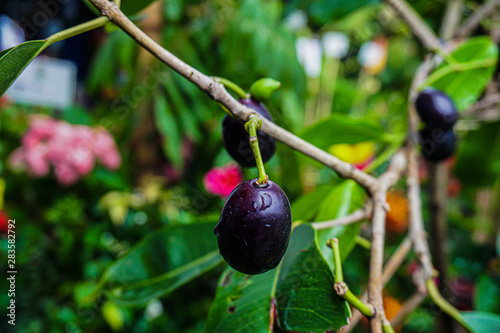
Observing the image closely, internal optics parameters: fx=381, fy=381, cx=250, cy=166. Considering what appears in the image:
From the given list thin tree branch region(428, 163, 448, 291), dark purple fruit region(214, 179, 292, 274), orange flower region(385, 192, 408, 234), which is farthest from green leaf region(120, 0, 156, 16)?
orange flower region(385, 192, 408, 234)

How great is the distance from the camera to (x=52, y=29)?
12.7ft

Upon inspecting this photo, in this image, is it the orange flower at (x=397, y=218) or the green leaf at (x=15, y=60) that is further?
the orange flower at (x=397, y=218)

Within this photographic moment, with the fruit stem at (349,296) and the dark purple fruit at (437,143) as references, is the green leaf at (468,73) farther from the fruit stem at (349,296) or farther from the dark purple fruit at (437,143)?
the fruit stem at (349,296)

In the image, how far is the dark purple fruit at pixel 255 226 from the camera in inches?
10.7

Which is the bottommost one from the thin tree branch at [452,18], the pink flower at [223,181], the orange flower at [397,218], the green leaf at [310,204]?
the orange flower at [397,218]

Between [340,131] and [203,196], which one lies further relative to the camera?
[203,196]

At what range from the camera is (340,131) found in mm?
628

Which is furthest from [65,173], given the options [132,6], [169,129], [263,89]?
[263,89]

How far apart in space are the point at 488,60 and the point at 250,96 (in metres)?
0.51

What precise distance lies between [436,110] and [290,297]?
0.36m

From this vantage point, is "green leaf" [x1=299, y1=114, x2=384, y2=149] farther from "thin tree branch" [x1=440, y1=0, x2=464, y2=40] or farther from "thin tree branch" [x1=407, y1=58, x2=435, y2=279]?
"thin tree branch" [x1=440, y1=0, x2=464, y2=40]

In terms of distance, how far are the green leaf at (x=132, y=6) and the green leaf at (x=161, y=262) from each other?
0.28 m

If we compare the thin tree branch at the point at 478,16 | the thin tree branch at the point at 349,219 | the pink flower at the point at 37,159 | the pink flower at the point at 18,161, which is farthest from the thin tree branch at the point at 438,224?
the pink flower at the point at 18,161

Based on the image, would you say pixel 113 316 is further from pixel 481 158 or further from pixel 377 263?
pixel 481 158
